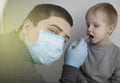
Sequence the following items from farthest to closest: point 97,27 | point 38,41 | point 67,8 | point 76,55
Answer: point 67,8 < point 97,27 < point 76,55 < point 38,41

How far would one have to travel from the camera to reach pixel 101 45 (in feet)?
4.22

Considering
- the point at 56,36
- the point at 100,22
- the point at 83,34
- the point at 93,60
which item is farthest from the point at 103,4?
the point at 56,36

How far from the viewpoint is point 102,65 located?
49.3 inches

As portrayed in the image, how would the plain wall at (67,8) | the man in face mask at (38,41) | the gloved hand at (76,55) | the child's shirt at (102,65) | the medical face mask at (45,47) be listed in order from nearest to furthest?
the man in face mask at (38,41), the medical face mask at (45,47), the gloved hand at (76,55), the child's shirt at (102,65), the plain wall at (67,8)

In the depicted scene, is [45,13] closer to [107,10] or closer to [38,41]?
[38,41]

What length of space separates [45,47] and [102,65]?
18.5 inches

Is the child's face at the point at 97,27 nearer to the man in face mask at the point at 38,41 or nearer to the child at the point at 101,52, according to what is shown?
the child at the point at 101,52

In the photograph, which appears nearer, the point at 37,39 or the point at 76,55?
the point at 37,39

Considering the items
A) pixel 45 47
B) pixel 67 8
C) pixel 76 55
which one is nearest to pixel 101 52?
pixel 76 55

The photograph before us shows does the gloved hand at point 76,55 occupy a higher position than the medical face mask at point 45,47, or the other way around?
the medical face mask at point 45,47

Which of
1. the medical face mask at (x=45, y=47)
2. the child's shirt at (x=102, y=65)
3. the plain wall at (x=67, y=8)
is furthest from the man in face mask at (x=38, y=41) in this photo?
the plain wall at (x=67, y=8)

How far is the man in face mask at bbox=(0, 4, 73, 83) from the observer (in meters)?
0.79

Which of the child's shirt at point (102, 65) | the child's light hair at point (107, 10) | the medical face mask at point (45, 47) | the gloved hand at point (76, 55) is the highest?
the child's light hair at point (107, 10)

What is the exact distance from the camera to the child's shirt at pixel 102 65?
1246 mm
